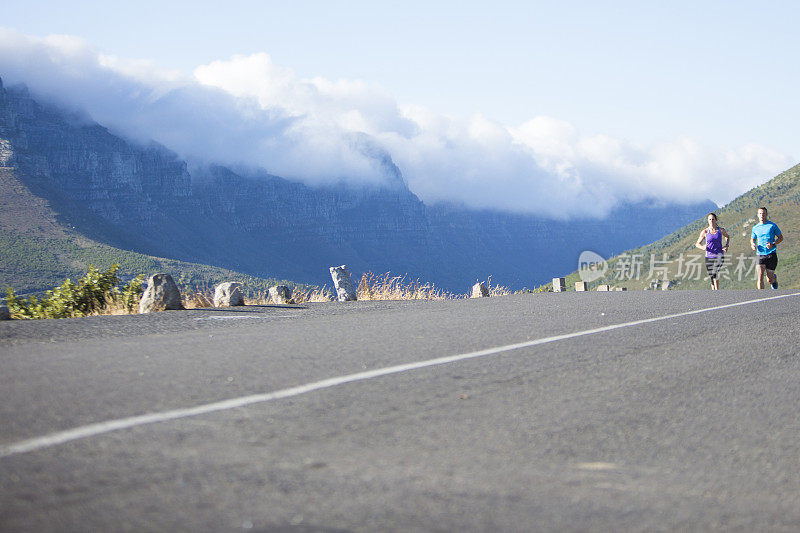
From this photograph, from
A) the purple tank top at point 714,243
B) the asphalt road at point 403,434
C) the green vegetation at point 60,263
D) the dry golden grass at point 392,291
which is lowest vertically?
the asphalt road at point 403,434

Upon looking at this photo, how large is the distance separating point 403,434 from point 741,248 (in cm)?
12945

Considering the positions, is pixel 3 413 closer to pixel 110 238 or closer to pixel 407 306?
pixel 407 306

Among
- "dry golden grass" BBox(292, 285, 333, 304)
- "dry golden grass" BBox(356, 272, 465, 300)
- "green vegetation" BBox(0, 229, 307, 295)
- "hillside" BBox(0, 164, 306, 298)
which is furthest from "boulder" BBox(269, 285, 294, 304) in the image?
"hillside" BBox(0, 164, 306, 298)

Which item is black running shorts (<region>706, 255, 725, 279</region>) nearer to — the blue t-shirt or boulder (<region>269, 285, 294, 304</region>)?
the blue t-shirt

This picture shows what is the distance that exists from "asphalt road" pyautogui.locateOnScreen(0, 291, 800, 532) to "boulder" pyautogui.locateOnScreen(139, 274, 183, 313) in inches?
194

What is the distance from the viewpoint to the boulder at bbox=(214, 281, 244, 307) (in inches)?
587

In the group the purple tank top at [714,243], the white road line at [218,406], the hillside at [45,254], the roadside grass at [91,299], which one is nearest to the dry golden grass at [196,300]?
the roadside grass at [91,299]

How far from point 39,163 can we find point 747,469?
19637 centimetres

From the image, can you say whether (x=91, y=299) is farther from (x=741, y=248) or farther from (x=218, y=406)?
(x=741, y=248)

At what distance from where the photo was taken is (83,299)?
1438 cm

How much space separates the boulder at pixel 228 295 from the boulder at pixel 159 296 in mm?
1222

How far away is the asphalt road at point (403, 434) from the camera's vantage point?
3.40 m

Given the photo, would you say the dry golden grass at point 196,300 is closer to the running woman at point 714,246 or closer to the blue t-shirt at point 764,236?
the running woman at point 714,246

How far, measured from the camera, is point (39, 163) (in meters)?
181
